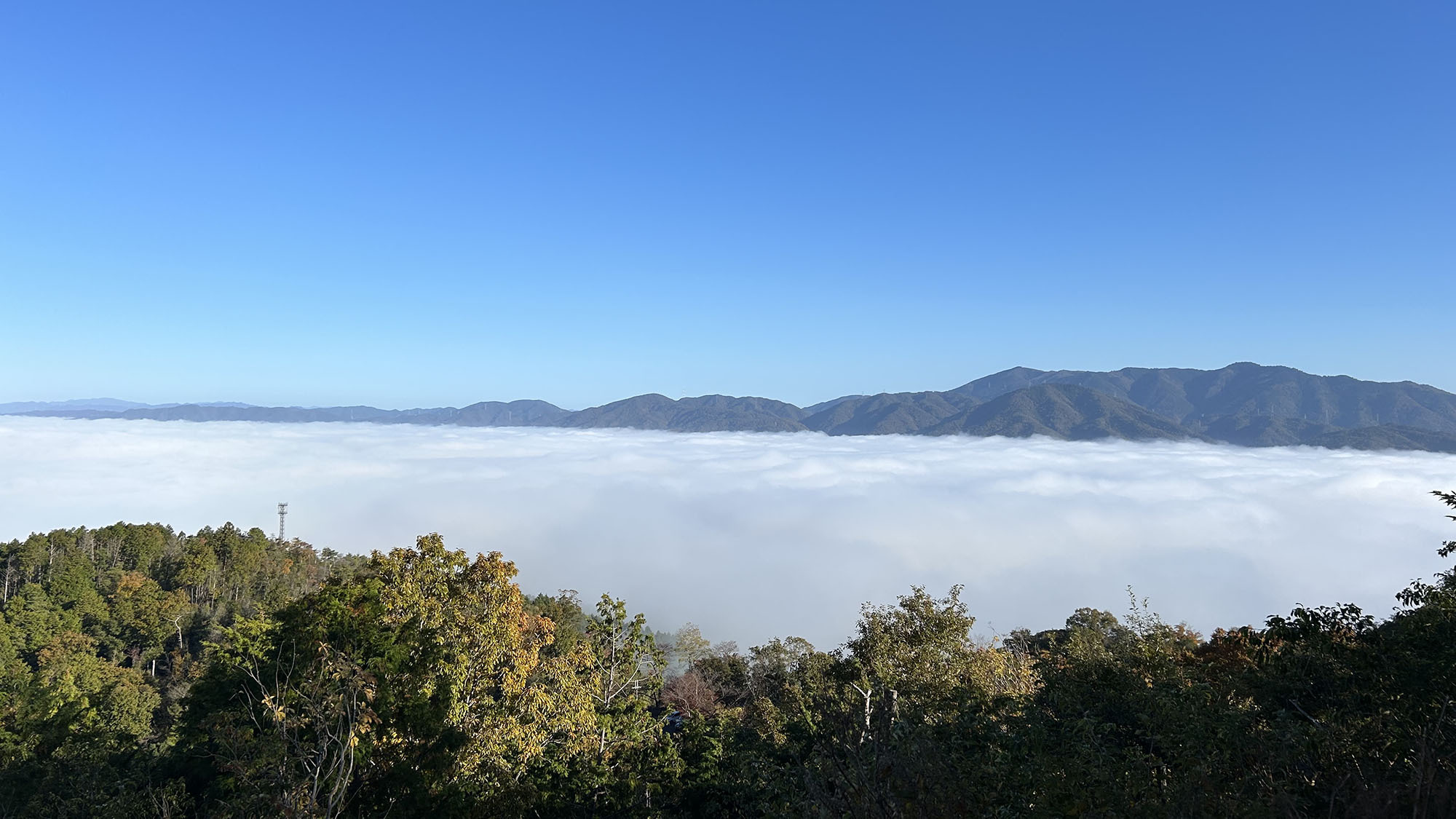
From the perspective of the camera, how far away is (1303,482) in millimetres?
198500

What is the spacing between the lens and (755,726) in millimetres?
30766

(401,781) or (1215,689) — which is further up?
(1215,689)

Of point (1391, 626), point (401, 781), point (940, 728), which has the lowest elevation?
point (401, 781)

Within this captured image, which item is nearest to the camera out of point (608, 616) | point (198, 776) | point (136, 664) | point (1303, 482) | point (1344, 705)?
point (1344, 705)

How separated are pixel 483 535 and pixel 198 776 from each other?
155 meters

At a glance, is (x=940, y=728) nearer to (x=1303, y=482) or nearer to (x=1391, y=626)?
(x=1391, y=626)

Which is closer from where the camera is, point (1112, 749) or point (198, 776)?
point (1112, 749)

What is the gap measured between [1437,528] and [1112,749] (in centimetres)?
19492

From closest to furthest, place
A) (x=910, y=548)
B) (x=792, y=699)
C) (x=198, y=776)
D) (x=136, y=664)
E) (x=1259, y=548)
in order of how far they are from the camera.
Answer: (x=198, y=776), (x=792, y=699), (x=136, y=664), (x=1259, y=548), (x=910, y=548)

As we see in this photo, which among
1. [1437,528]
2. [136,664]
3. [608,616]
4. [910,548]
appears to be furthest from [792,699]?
[1437,528]

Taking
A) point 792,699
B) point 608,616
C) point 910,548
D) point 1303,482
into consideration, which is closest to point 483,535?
point 910,548

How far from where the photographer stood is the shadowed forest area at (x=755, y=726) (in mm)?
7414

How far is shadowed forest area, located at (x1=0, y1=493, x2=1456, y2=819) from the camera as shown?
741cm

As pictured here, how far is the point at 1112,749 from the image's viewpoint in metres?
10.7
